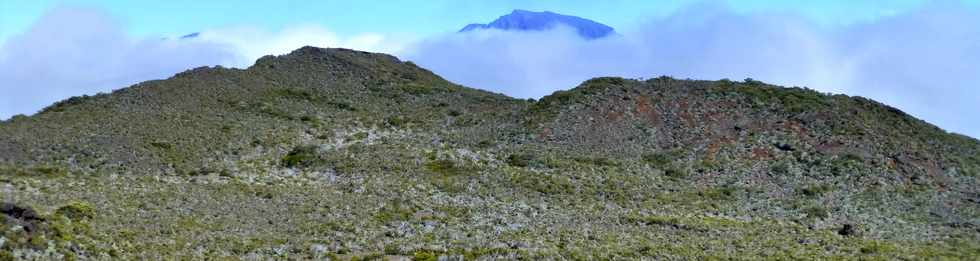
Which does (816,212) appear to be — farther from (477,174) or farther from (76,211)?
(76,211)

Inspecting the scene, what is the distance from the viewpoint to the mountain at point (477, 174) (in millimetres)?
36938

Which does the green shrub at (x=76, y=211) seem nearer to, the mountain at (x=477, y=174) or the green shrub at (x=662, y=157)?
the mountain at (x=477, y=174)

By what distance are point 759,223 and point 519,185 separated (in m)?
14.4

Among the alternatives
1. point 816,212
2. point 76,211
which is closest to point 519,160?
point 816,212

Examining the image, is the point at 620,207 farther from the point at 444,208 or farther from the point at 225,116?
the point at 225,116

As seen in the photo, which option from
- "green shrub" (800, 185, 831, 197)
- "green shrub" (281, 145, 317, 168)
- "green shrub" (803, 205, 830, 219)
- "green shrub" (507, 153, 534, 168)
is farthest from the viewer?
"green shrub" (507, 153, 534, 168)

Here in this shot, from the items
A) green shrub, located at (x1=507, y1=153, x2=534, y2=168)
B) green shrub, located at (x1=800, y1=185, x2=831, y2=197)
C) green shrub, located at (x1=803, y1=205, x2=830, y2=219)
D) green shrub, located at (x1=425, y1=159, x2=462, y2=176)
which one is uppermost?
green shrub, located at (x1=507, y1=153, x2=534, y2=168)

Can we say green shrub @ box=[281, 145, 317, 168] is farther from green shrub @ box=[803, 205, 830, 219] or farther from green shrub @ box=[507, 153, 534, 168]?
green shrub @ box=[803, 205, 830, 219]

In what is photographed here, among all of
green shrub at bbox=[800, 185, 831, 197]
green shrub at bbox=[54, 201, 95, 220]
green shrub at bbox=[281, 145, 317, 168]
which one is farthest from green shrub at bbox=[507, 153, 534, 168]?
green shrub at bbox=[54, 201, 95, 220]

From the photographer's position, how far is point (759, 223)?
46094mm

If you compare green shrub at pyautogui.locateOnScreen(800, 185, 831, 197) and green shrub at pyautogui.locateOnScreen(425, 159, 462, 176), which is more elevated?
green shrub at pyautogui.locateOnScreen(425, 159, 462, 176)

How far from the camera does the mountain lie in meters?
36.9

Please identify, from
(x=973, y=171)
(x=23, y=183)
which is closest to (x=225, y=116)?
(x=23, y=183)

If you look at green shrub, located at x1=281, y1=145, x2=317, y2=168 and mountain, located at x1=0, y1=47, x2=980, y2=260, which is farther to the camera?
green shrub, located at x1=281, y1=145, x2=317, y2=168
